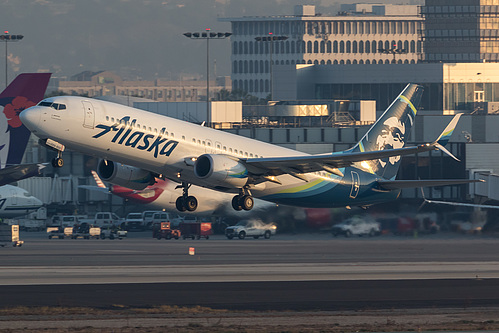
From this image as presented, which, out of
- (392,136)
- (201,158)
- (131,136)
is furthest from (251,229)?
(131,136)

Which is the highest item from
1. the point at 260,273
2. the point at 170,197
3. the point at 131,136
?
the point at 131,136

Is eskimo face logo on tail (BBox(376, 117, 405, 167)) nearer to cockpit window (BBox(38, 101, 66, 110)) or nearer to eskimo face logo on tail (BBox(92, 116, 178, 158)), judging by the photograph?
eskimo face logo on tail (BBox(92, 116, 178, 158))

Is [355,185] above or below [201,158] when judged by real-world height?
below

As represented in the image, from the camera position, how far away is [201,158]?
59812mm

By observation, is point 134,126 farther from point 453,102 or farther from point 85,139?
point 453,102

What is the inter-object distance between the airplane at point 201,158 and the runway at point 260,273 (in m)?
5.97

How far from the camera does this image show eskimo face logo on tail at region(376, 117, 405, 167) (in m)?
74.6

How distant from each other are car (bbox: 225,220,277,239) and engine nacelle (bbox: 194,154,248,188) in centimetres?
2427

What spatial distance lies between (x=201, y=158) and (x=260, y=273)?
1304 centimetres

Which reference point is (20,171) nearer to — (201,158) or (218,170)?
(201,158)

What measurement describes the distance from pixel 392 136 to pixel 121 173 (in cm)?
2400

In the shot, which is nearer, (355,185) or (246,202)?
(246,202)

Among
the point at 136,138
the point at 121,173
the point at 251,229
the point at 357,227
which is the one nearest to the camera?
the point at 136,138

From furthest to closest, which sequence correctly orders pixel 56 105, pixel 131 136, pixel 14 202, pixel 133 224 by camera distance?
pixel 133 224, pixel 14 202, pixel 131 136, pixel 56 105
